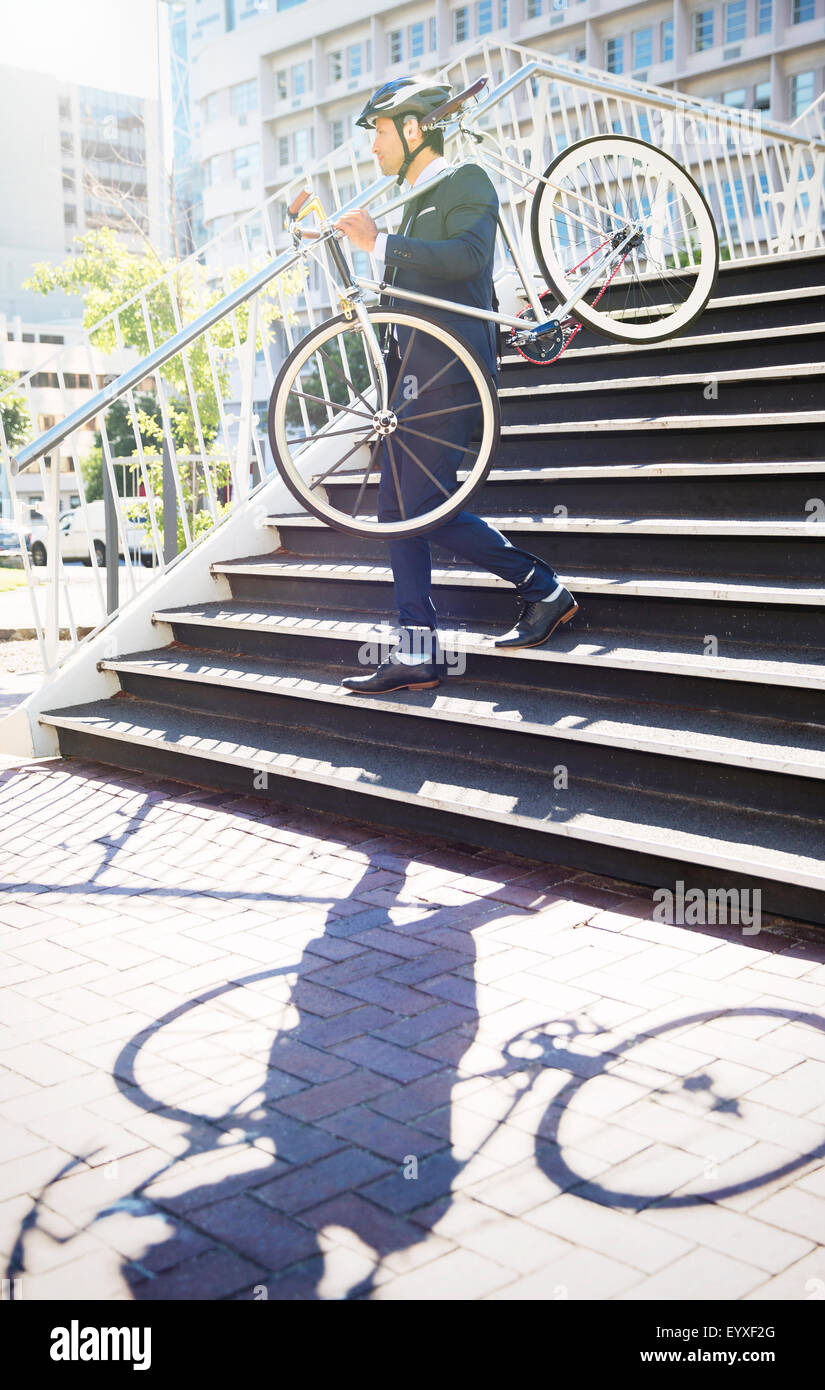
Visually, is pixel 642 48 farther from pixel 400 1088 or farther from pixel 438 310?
pixel 400 1088

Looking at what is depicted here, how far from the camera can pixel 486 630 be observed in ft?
18.0

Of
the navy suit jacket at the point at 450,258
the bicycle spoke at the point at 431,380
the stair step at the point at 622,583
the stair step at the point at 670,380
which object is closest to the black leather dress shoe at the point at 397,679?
the stair step at the point at 622,583

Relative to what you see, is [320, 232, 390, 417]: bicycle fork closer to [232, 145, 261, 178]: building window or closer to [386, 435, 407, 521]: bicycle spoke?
[386, 435, 407, 521]: bicycle spoke

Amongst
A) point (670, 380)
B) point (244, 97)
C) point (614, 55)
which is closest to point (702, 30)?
point (614, 55)

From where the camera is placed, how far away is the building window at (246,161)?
66.2 meters

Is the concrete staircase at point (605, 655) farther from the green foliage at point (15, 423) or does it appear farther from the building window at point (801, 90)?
the building window at point (801, 90)

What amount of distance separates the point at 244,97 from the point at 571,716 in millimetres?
71713

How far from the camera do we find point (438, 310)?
15.6 feet

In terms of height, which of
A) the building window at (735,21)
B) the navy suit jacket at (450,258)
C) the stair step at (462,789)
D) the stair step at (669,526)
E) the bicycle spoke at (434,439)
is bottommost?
the stair step at (462,789)

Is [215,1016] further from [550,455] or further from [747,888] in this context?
[550,455]

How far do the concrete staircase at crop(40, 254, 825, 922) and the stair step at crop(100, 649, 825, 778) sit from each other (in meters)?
0.01

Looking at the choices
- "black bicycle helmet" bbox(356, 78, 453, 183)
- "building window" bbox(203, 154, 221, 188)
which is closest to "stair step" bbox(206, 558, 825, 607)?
"black bicycle helmet" bbox(356, 78, 453, 183)

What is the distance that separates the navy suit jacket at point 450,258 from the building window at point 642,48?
5118 cm
